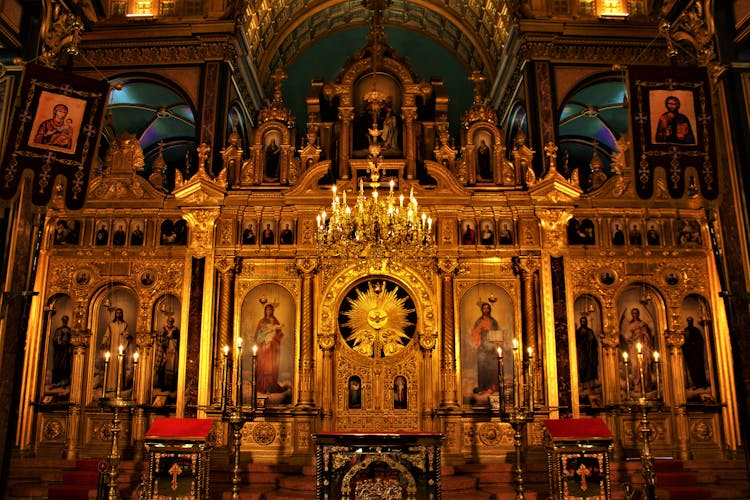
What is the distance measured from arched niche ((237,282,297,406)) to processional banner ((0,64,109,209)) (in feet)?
17.3

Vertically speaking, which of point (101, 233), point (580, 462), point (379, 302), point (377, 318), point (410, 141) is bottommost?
Answer: point (580, 462)

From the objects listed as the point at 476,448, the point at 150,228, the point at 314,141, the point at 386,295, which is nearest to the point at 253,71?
the point at 314,141

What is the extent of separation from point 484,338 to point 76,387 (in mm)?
8555

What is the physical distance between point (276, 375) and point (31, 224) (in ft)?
19.0

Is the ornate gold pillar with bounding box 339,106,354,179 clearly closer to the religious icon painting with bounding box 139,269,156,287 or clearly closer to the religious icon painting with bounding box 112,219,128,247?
the religious icon painting with bounding box 139,269,156,287

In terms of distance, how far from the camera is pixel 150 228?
15.6 meters

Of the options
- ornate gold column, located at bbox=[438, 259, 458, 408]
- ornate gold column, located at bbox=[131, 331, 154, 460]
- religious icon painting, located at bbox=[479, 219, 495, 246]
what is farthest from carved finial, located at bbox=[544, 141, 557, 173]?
ornate gold column, located at bbox=[131, 331, 154, 460]

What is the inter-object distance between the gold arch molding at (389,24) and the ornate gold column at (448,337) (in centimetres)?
835

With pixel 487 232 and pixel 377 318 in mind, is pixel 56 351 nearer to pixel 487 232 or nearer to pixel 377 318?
pixel 377 318

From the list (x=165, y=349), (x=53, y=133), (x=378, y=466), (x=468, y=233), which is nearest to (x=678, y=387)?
(x=468, y=233)

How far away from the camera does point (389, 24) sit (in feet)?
76.7

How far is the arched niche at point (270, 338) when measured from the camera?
584 inches

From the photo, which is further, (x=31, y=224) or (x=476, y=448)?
(x=476, y=448)

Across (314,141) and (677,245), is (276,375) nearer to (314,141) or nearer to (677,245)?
(314,141)
